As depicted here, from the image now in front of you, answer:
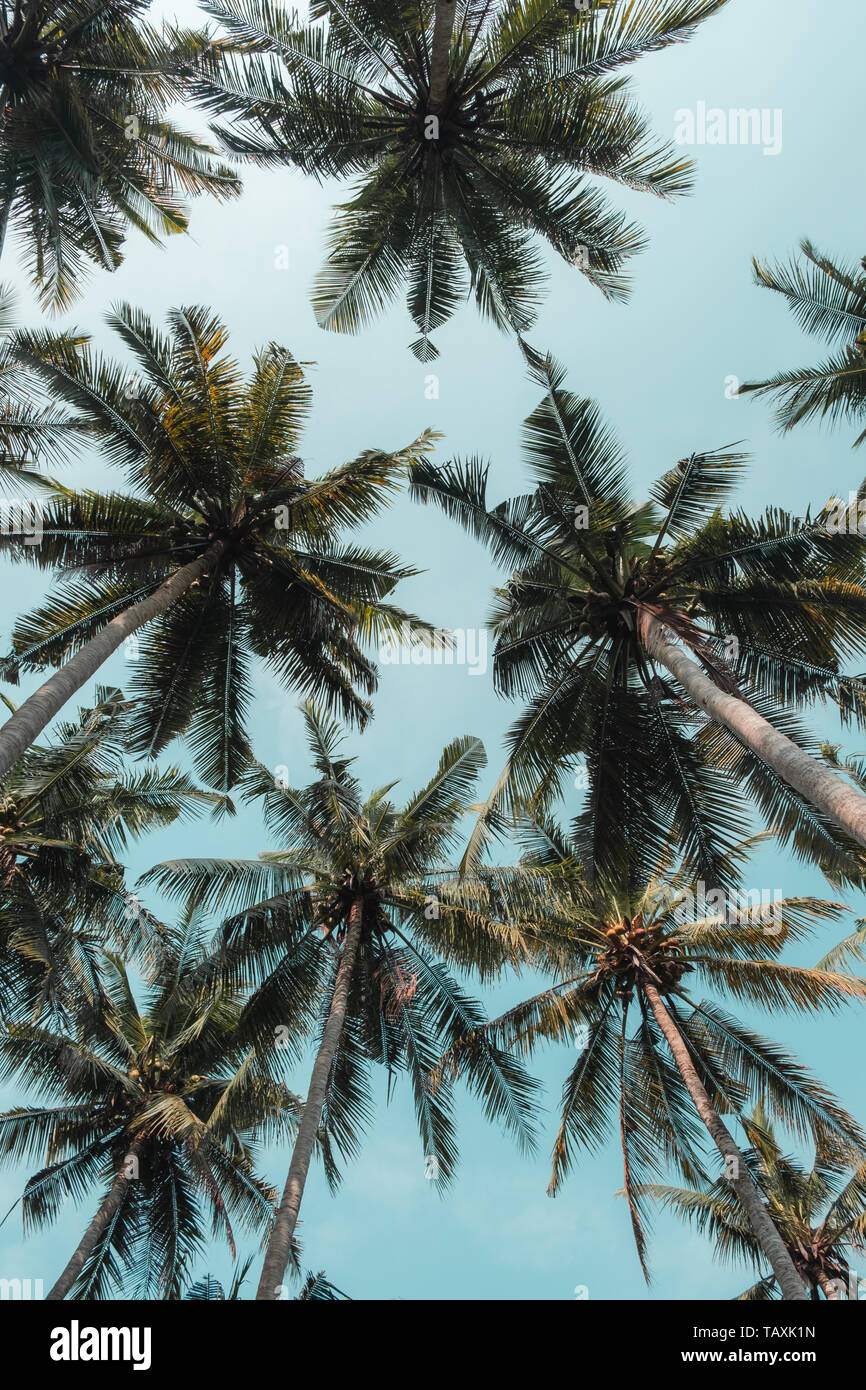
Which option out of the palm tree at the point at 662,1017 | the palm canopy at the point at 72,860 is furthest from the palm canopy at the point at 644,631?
the palm canopy at the point at 72,860

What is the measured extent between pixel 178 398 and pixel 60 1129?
44.1 feet

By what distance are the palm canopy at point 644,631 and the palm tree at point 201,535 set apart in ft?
6.61

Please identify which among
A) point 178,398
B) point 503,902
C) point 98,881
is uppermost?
point 178,398

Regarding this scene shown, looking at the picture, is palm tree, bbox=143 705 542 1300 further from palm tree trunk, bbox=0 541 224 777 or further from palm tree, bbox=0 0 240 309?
palm tree, bbox=0 0 240 309

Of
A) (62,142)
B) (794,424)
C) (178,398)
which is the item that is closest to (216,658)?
(178,398)

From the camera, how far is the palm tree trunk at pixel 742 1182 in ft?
37.1

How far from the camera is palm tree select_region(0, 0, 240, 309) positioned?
12609 mm

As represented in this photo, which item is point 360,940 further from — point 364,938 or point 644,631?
point 644,631

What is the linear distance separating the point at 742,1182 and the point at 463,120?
15699 millimetres

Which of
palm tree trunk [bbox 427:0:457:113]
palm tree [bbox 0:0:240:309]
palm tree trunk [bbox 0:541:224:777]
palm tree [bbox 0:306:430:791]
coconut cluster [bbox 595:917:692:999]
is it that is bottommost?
coconut cluster [bbox 595:917:692:999]

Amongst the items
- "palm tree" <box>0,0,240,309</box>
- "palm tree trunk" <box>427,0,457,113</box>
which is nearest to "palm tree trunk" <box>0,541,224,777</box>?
"palm tree" <box>0,0,240,309</box>

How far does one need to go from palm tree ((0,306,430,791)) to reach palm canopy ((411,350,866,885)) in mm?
2016

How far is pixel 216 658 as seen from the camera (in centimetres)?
1425

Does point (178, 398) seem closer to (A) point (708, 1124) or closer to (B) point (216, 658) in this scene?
(B) point (216, 658)
